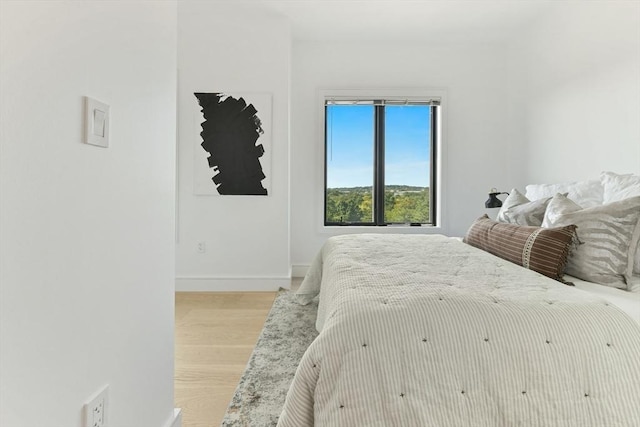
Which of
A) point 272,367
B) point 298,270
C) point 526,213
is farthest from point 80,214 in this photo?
point 298,270

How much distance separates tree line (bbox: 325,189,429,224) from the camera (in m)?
4.37

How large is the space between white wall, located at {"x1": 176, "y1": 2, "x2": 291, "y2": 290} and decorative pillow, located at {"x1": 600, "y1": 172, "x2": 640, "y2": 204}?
8.25 feet

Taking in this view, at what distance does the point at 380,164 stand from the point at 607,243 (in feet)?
9.65

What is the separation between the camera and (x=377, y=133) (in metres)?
4.34

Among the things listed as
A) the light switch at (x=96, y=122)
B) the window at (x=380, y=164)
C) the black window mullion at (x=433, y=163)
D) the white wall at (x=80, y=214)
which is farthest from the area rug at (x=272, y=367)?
the black window mullion at (x=433, y=163)

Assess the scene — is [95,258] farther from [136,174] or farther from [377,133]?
[377,133]

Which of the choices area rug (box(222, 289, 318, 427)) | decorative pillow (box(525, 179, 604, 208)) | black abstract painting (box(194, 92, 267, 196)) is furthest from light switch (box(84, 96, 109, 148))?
black abstract painting (box(194, 92, 267, 196))

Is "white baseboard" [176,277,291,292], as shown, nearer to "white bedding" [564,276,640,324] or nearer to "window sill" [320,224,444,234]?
"window sill" [320,224,444,234]

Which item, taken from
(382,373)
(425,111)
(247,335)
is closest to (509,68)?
(425,111)

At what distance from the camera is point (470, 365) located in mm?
948

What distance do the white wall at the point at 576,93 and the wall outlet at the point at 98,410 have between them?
3091mm

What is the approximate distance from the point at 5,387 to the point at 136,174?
0.60 m

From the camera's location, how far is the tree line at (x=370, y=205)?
172 inches

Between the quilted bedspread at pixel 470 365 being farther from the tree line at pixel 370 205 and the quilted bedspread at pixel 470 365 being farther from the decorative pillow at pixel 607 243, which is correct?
the tree line at pixel 370 205
